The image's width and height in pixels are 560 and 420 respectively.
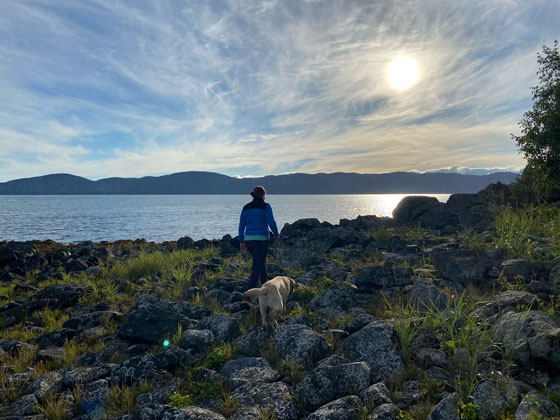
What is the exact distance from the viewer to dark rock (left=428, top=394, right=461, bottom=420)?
348 centimetres

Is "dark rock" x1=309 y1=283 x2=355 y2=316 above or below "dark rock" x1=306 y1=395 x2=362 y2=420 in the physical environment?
below

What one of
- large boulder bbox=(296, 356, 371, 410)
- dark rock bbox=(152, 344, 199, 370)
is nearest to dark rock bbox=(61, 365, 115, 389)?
dark rock bbox=(152, 344, 199, 370)

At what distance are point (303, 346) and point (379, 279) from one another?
4.60 metres

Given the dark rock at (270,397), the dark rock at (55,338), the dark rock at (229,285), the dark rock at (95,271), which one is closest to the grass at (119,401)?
the dark rock at (270,397)

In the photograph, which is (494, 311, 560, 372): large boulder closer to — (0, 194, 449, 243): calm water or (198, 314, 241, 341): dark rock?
(198, 314, 241, 341): dark rock

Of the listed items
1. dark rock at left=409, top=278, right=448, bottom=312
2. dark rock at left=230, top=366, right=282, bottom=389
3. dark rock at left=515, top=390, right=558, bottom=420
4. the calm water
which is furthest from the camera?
the calm water

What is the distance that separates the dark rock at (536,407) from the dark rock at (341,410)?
1688 millimetres

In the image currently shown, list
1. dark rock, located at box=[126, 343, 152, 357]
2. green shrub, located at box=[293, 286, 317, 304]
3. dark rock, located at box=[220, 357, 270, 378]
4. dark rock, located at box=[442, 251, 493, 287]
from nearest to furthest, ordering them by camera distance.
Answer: dark rock, located at box=[220, 357, 270, 378], dark rock, located at box=[126, 343, 152, 357], dark rock, located at box=[442, 251, 493, 287], green shrub, located at box=[293, 286, 317, 304]

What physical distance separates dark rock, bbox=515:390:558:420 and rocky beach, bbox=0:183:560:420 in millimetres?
17

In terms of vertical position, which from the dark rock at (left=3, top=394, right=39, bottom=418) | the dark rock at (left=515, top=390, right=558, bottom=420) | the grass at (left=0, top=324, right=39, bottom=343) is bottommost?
the grass at (left=0, top=324, right=39, bottom=343)

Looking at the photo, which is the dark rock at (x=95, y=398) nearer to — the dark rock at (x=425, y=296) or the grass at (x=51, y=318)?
the grass at (x=51, y=318)

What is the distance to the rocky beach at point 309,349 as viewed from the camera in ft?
12.9

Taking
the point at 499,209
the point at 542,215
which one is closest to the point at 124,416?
the point at 542,215

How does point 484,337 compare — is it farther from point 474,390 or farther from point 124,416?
point 124,416
